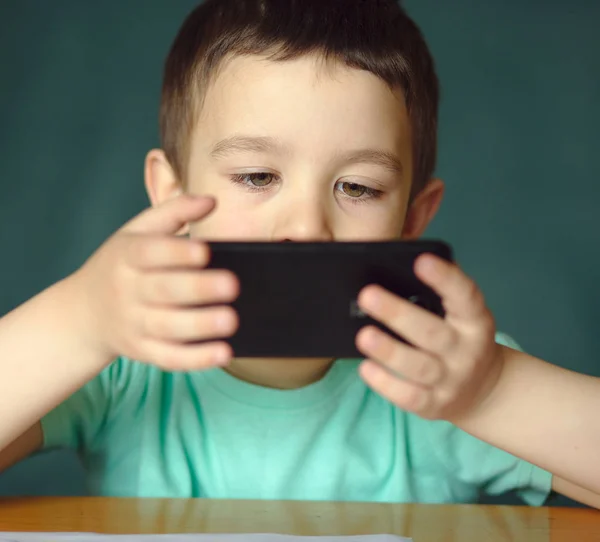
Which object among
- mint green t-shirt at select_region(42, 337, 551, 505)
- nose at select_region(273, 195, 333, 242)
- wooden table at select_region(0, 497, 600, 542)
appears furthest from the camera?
mint green t-shirt at select_region(42, 337, 551, 505)

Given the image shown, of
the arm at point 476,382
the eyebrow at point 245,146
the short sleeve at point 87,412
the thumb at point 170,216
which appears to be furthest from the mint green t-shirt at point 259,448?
the thumb at point 170,216

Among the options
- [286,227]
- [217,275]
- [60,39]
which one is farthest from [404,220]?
[60,39]

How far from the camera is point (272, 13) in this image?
3.01 ft

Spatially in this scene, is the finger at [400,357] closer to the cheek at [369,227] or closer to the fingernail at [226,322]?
the fingernail at [226,322]

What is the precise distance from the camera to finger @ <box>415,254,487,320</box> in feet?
1.93

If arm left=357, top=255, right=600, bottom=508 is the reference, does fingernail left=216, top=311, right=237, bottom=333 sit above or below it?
above

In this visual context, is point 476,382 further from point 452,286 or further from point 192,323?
point 192,323

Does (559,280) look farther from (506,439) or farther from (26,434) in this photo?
(26,434)

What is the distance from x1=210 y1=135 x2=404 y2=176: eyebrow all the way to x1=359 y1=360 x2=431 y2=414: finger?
29 centimetres

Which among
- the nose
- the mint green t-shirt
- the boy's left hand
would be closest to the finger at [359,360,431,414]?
the boy's left hand

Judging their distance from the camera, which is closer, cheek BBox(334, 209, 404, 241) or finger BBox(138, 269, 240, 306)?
finger BBox(138, 269, 240, 306)

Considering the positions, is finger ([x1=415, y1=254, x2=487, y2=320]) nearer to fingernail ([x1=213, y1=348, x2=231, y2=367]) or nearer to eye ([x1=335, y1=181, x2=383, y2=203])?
fingernail ([x1=213, y1=348, x2=231, y2=367])

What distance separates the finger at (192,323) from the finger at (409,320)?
10 centimetres

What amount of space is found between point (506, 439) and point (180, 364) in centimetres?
32
